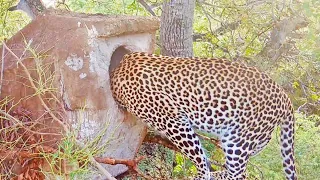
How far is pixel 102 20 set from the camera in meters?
5.44

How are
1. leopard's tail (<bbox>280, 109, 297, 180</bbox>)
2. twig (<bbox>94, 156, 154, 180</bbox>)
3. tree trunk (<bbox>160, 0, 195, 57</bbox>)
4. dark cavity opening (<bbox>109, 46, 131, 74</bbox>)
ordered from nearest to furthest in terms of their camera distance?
twig (<bbox>94, 156, 154, 180</bbox>) → leopard's tail (<bbox>280, 109, 297, 180</bbox>) → dark cavity opening (<bbox>109, 46, 131, 74</bbox>) → tree trunk (<bbox>160, 0, 195, 57</bbox>)

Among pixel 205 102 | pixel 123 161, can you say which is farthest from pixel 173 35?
pixel 123 161

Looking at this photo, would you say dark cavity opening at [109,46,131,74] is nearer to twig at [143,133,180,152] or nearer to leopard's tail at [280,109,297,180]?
twig at [143,133,180,152]

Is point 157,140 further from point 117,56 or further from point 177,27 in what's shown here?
point 177,27

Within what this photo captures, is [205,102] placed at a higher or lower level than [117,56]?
lower

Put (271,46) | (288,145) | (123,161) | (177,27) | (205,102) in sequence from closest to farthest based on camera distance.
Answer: (123,161) < (205,102) < (288,145) < (177,27) < (271,46)

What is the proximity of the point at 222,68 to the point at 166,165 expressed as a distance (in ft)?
5.55

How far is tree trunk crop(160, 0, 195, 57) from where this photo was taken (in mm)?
6980

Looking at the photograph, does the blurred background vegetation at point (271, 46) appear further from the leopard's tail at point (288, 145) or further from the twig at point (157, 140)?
the leopard's tail at point (288, 145)

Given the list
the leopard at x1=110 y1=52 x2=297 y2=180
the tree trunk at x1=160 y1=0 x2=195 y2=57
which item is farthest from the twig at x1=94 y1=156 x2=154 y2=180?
the tree trunk at x1=160 y1=0 x2=195 y2=57

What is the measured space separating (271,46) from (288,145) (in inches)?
125

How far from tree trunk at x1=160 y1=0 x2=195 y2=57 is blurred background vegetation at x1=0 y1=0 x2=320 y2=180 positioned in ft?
3.30

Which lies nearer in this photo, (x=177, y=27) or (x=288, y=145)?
(x=288, y=145)

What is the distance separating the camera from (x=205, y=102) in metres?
5.38
